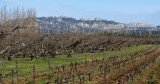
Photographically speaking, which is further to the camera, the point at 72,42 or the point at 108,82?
the point at 72,42

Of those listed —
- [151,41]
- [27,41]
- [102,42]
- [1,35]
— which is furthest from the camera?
[151,41]

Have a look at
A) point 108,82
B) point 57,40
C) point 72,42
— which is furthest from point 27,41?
point 108,82

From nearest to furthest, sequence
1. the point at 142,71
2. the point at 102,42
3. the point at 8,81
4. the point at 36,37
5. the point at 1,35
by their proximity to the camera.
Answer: the point at 1,35
the point at 8,81
the point at 142,71
the point at 36,37
the point at 102,42

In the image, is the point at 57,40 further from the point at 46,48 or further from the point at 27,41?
the point at 27,41

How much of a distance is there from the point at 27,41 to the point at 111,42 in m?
18.1

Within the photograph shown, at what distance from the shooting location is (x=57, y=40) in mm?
24469

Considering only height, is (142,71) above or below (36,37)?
below

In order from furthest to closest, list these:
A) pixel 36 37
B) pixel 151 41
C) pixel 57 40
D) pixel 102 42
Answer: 1. pixel 151 41
2. pixel 102 42
3. pixel 57 40
4. pixel 36 37

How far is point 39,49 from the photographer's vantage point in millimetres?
22766

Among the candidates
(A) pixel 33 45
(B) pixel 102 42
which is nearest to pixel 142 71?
(A) pixel 33 45

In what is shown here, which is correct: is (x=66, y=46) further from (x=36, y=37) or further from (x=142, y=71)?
(x=142, y=71)

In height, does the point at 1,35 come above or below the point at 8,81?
above

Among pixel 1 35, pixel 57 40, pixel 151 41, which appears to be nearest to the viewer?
pixel 1 35

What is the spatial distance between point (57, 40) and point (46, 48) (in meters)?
2.28
